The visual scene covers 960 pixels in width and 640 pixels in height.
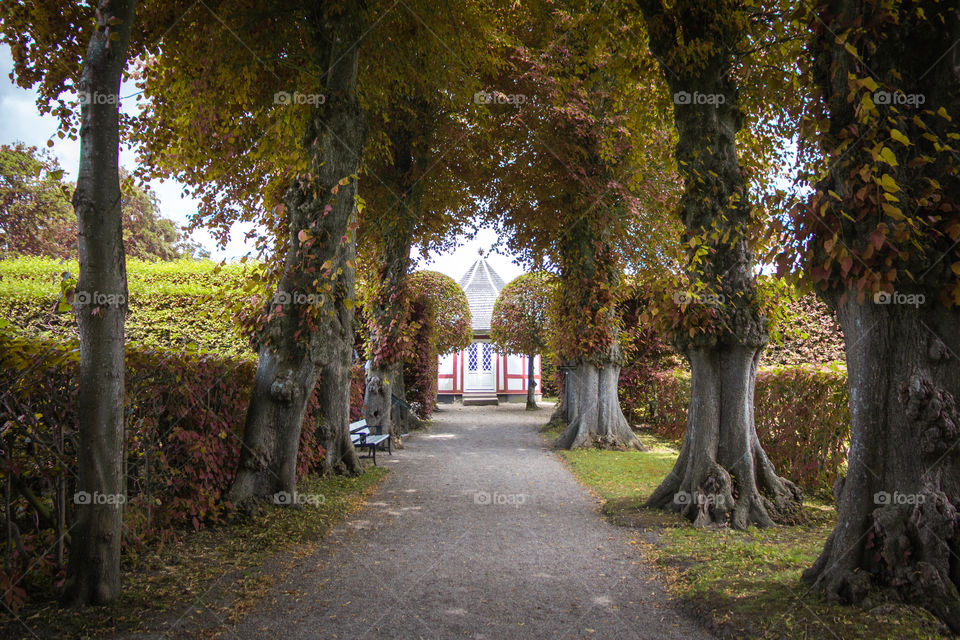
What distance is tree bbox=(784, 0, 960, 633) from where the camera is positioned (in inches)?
134

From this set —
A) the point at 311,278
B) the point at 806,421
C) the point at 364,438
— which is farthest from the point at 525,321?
the point at 311,278

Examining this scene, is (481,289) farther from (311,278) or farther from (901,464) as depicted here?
(901,464)

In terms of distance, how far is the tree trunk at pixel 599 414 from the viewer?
44.1 feet

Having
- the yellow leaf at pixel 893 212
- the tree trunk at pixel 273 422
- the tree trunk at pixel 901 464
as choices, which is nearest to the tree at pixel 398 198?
the tree trunk at pixel 273 422

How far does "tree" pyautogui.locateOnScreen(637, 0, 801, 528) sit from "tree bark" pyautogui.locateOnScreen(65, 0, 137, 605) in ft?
17.3

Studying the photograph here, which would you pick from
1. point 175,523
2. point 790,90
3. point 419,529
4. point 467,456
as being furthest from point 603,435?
point 175,523

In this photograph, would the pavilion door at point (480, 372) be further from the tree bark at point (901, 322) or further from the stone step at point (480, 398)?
the tree bark at point (901, 322)

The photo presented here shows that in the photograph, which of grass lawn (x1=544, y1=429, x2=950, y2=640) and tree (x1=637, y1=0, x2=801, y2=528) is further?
tree (x1=637, y1=0, x2=801, y2=528)

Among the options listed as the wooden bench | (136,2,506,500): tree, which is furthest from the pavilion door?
(136,2,506,500): tree

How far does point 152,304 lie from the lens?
44.4ft

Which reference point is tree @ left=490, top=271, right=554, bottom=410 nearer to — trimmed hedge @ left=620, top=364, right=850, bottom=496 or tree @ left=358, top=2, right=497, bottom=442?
tree @ left=358, top=2, right=497, bottom=442

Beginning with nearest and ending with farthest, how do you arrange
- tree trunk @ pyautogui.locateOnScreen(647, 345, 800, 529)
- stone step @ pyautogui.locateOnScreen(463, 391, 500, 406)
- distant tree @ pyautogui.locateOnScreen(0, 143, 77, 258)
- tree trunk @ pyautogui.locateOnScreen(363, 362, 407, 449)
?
tree trunk @ pyautogui.locateOnScreen(647, 345, 800, 529), tree trunk @ pyautogui.locateOnScreen(363, 362, 407, 449), distant tree @ pyautogui.locateOnScreen(0, 143, 77, 258), stone step @ pyautogui.locateOnScreen(463, 391, 500, 406)

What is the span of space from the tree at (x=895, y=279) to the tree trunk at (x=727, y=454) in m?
2.56

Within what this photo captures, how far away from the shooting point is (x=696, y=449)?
6.66 meters
